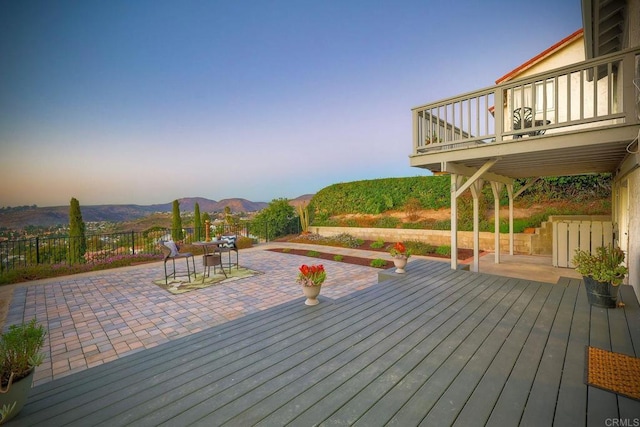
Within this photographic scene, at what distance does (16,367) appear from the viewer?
1.70 m

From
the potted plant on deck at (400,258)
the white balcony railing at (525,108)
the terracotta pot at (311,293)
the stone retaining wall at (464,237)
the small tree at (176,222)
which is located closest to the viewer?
the white balcony railing at (525,108)

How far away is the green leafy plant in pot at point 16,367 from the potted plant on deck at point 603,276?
5379 millimetres

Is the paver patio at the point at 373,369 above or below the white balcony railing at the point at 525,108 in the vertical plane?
below

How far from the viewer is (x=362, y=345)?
250 cm

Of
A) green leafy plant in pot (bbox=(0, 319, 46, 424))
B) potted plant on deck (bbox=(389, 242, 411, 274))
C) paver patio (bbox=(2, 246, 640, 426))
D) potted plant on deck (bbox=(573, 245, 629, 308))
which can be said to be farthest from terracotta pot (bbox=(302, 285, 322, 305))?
potted plant on deck (bbox=(573, 245, 629, 308))

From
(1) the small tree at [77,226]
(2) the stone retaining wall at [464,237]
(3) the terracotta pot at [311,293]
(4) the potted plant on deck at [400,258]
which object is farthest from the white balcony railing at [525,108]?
(1) the small tree at [77,226]

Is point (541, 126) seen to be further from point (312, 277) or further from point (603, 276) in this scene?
point (312, 277)

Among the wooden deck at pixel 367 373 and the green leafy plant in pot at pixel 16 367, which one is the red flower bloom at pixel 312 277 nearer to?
the wooden deck at pixel 367 373

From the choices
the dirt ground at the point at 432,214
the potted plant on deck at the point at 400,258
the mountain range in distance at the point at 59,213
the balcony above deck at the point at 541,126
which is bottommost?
the potted plant on deck at the point at 400,258

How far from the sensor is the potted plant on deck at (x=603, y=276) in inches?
127

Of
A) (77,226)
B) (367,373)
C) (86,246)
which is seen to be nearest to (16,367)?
(367,373)

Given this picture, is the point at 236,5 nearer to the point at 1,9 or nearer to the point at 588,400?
the point at 1,9

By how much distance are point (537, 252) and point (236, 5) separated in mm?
13205

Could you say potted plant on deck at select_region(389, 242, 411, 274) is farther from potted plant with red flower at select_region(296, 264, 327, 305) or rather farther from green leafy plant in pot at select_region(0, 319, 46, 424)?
green leafy plant in pot at select_region(0, 319, 46, 424)
